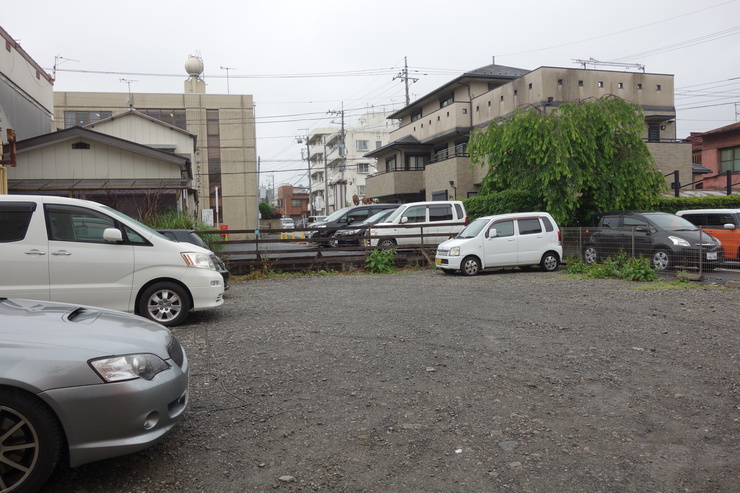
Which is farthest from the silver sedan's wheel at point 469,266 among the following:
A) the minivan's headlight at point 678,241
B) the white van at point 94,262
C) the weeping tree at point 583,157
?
the white van at point 94,262

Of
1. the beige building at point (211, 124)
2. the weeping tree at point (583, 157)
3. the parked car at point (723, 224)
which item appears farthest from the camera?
the beige building at point (211, 124)

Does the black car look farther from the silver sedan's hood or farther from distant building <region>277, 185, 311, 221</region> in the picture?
distant building <region>277, 185, 311, 221</region>

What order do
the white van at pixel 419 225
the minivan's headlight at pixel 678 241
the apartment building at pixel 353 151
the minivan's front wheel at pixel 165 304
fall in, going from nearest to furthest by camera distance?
the minivan's front wheel at pixel 165 304, the minivan's headlight at pixel 678 241, the white van at pixel 419 225, the apartment building at pixel 353 151

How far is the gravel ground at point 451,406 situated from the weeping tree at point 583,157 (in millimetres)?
10882

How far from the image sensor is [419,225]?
681 inches

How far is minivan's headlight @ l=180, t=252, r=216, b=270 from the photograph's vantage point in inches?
309

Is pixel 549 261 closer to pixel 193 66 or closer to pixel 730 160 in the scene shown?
pixel 730 160

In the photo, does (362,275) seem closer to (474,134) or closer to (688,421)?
(474,134)

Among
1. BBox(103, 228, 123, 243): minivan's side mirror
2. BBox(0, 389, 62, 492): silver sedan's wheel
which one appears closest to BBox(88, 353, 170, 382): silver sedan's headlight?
BBox(0, 389, 62, 492): silver sedan's wheel

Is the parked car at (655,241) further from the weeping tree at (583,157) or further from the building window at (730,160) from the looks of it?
the building window at (730,160)

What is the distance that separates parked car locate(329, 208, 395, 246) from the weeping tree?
521cm

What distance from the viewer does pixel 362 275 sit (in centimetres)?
1569

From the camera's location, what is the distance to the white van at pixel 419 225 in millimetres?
17266

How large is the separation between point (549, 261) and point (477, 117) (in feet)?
66.6
